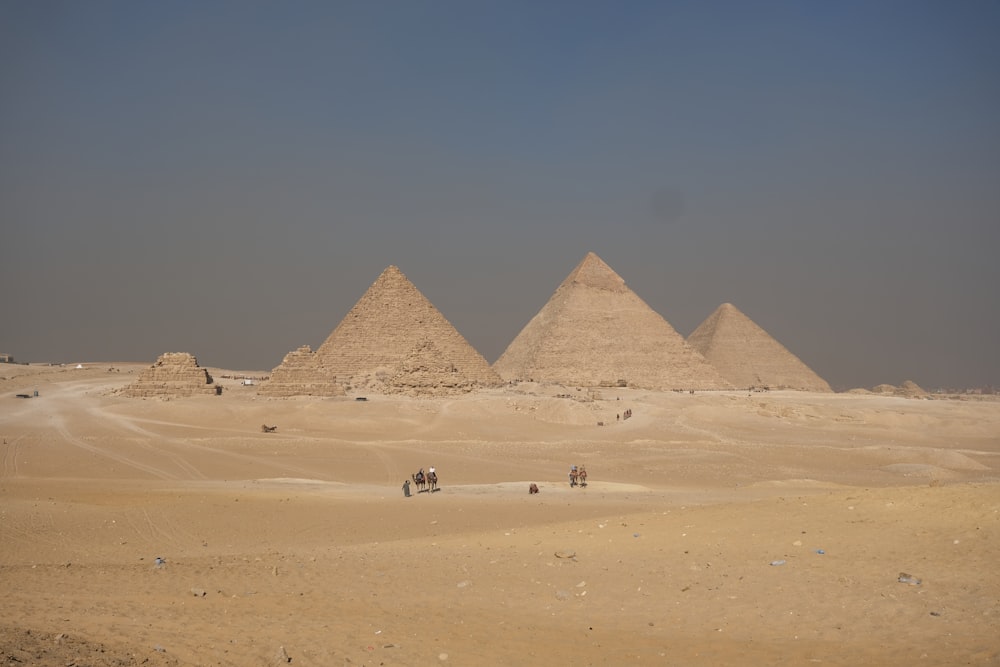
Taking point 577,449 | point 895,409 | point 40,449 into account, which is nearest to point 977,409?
point 895,409

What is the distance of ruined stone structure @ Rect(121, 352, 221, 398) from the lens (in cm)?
3584

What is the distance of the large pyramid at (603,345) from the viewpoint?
52625mm

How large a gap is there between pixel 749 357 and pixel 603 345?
1582 cm

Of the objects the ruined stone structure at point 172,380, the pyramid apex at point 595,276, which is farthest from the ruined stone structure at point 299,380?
the pyramid apex at point 595,276

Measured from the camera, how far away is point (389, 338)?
141 ft

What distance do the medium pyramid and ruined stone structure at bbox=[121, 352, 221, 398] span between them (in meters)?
6.36

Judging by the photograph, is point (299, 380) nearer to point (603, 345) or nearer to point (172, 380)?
point (172, 380)

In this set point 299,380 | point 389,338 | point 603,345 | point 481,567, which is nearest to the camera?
point 481,567

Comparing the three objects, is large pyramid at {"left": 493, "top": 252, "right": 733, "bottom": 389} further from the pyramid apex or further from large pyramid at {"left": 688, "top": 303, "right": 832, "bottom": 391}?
large pyramid at {"left": 688, "top": 303, "right": 832, "bottom": 391}

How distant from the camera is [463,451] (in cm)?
2484

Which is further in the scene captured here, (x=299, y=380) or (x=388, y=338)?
(x=388, y=338)

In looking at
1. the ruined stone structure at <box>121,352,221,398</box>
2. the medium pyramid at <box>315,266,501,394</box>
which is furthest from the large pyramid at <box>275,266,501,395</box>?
the ruined stone structure at <box>121,352,221,398</box>

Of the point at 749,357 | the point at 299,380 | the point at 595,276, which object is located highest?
the point at 595,276

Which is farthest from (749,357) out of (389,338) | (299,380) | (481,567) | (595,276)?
(481,567)
